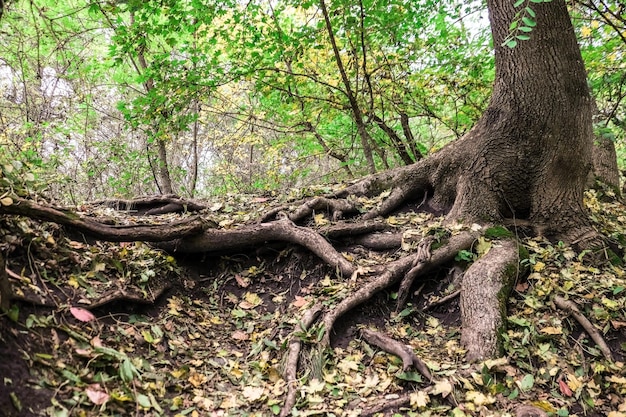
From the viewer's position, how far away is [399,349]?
3.33 m

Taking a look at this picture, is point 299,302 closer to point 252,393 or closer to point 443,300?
point 252,393

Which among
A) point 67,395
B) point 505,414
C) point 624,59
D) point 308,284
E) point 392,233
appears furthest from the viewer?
point 624,59

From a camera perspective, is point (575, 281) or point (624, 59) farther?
point (624, 59)

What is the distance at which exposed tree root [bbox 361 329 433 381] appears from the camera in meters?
3.15

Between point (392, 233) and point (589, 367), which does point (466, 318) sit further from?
point (392, 233)

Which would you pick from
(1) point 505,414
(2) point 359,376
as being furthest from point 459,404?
(2) point 359,376

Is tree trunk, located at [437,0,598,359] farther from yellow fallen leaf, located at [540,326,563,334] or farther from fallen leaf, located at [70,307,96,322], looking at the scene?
fallen leaf, located at [70,307,96,322]

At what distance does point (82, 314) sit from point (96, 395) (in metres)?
0.77

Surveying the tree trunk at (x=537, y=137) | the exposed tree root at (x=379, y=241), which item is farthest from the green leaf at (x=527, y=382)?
the exposed tree root at (x=379, y=241)

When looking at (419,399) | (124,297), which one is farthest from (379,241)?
(124,297)

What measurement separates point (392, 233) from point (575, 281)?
1956mm

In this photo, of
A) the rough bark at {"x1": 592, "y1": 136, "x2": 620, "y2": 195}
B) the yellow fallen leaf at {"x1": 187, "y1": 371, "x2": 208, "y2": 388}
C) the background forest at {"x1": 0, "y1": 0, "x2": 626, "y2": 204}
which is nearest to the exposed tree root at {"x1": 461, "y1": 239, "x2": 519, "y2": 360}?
the background forest at {"x1": 0, "y1": 0, "x2": 626, "y2": 204}

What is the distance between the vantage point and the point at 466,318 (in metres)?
3.69

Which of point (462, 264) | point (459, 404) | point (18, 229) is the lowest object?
point (459, 404)
